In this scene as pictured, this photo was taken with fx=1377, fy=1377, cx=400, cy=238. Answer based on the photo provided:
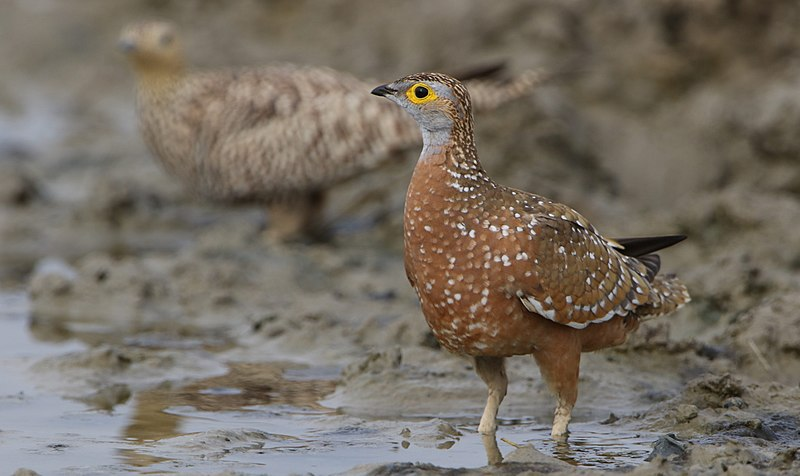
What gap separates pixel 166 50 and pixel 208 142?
0.95 metres

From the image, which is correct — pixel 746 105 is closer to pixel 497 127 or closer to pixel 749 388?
pixel 497 127

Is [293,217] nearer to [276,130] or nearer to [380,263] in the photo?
[276,130]

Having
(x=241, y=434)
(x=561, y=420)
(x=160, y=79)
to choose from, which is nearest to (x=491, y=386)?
(x=561, y=420)

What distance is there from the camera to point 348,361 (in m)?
7.82

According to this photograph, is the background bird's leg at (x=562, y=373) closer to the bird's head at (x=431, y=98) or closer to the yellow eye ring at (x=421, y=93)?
the bird's head at (x=431, y=98)

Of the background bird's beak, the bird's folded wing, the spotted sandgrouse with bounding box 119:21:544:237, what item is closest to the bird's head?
the bird's folded wing

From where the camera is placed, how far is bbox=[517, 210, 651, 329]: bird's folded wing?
576 cm

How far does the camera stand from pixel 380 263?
33.6 feet

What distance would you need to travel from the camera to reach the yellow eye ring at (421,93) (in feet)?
19.4

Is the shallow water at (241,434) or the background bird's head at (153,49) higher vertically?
the background bird's head at (153,49)

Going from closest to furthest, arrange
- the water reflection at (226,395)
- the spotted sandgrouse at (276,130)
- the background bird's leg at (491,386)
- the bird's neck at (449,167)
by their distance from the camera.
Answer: the bird's neck at (449,167)
the background bird's leg at (491,386)
the water reflection at (226,395)
the spotted sandgrouse at (276,130)

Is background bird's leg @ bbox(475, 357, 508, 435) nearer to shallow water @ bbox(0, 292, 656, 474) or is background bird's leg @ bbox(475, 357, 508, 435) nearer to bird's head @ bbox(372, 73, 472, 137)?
shallow water @ bbox(0, 292, 656, 474)

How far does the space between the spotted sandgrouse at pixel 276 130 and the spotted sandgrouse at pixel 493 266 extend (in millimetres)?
4696

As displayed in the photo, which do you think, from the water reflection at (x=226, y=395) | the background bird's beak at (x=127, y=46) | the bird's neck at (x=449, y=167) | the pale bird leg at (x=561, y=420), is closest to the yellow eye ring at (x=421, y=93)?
the bird's neck at (x=449, y=167)
